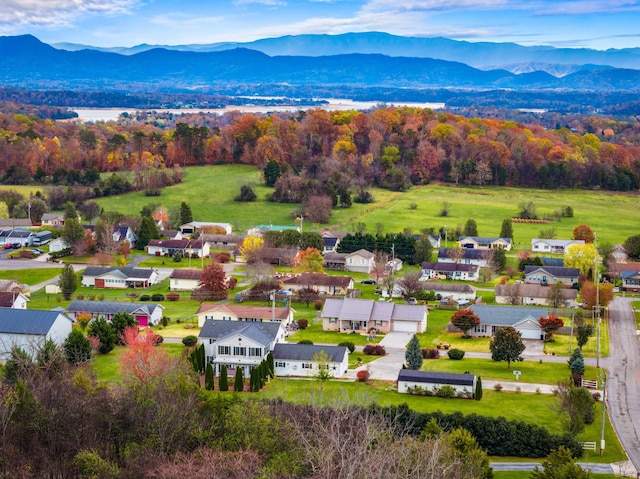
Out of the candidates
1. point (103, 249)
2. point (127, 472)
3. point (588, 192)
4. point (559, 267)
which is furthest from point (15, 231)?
point (588, 192)

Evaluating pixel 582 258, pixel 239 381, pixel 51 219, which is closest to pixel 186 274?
pixel 239 381

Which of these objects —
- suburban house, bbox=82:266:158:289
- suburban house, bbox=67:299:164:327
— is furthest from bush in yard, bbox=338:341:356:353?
suburban house, bbox=82:266:158:289

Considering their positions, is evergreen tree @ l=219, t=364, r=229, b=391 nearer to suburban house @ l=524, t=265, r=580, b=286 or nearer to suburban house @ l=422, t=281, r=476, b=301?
suburban house @ l=422, t=281, r=476, b=301

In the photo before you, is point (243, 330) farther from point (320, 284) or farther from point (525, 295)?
point (525, 295)

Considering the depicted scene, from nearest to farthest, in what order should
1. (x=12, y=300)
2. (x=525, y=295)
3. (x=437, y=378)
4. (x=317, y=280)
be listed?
(x=437, y=378), (x=12, y=300), (x=525, y=295), (x=317, y=280)

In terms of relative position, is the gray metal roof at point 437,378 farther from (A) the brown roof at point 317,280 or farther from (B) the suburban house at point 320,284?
(A) the brown roof at point 317,280

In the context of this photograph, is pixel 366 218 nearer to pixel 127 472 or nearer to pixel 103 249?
pixel 103 249
